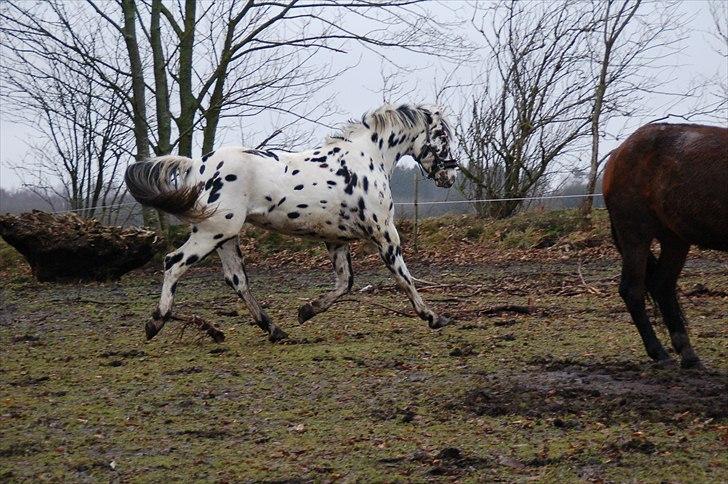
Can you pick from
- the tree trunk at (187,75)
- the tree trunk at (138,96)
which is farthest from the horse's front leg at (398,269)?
the tree trunk at (187,75)

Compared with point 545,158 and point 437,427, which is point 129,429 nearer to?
point 437,427

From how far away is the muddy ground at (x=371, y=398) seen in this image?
4801mm

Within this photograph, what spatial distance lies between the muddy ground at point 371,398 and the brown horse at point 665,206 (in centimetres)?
44

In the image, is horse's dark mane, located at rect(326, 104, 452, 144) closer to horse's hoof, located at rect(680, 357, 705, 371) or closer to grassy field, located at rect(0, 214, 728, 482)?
grassy field, located at rect(0, 214, 728, 482)

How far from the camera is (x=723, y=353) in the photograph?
24.0 ft

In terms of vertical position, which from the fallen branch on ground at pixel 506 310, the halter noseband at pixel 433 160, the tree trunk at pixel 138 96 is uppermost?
the tree trunk at pixel 138 96

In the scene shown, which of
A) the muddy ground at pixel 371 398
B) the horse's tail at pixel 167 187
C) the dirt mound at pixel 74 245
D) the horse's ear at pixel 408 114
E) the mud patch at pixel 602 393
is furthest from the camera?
the dirt mound at pixel 74 245

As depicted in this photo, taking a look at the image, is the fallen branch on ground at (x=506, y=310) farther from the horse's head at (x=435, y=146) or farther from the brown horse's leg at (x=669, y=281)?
the brown horse's leg at (x=669, y=281)

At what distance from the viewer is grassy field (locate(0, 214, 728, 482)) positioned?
4.81m

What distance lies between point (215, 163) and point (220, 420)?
3205 millimetres

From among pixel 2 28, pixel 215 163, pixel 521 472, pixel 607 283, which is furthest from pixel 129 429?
pixel 2 28

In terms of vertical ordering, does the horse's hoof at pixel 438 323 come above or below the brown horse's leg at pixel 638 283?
below

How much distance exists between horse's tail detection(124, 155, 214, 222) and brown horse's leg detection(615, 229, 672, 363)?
3.41 meters

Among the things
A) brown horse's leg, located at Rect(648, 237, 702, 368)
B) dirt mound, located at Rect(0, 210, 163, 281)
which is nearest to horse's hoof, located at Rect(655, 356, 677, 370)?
brown horse's leg, located at Rect(648, 237, 702, 368)
